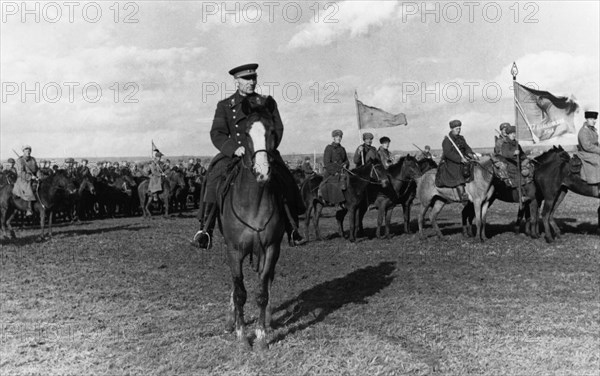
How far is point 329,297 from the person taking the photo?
8.56 meters

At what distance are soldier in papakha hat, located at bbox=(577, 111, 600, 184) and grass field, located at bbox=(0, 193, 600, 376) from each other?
65.1 inches

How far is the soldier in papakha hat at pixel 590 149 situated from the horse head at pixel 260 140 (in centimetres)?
1060

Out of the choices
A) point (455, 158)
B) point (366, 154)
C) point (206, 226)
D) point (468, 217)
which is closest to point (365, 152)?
point (366, 154)

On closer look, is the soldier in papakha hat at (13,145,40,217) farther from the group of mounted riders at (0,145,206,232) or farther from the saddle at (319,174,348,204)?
the saddle at (319,174,348,204)

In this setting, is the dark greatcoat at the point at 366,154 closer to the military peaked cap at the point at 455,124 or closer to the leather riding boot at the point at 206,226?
the military peaked cap at the point at 455,124

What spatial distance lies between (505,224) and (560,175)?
376 centimetres

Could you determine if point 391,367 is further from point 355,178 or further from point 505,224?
point 505,224

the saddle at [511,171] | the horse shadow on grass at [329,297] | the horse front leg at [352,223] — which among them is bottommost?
Answer: the horse shadow on grass at [329,297]

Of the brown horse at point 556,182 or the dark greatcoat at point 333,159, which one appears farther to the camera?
the dark greatcoat at point 333,159

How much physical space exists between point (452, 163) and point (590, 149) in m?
3.32

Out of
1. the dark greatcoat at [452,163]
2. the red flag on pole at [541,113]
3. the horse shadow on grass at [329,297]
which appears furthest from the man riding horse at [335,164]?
the red flag on pole at [541,113]

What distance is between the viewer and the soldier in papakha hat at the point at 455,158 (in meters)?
14.1

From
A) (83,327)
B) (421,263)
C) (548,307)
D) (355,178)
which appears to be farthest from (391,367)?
(355,178)

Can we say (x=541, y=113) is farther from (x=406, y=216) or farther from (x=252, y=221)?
(x=252, y=221)
